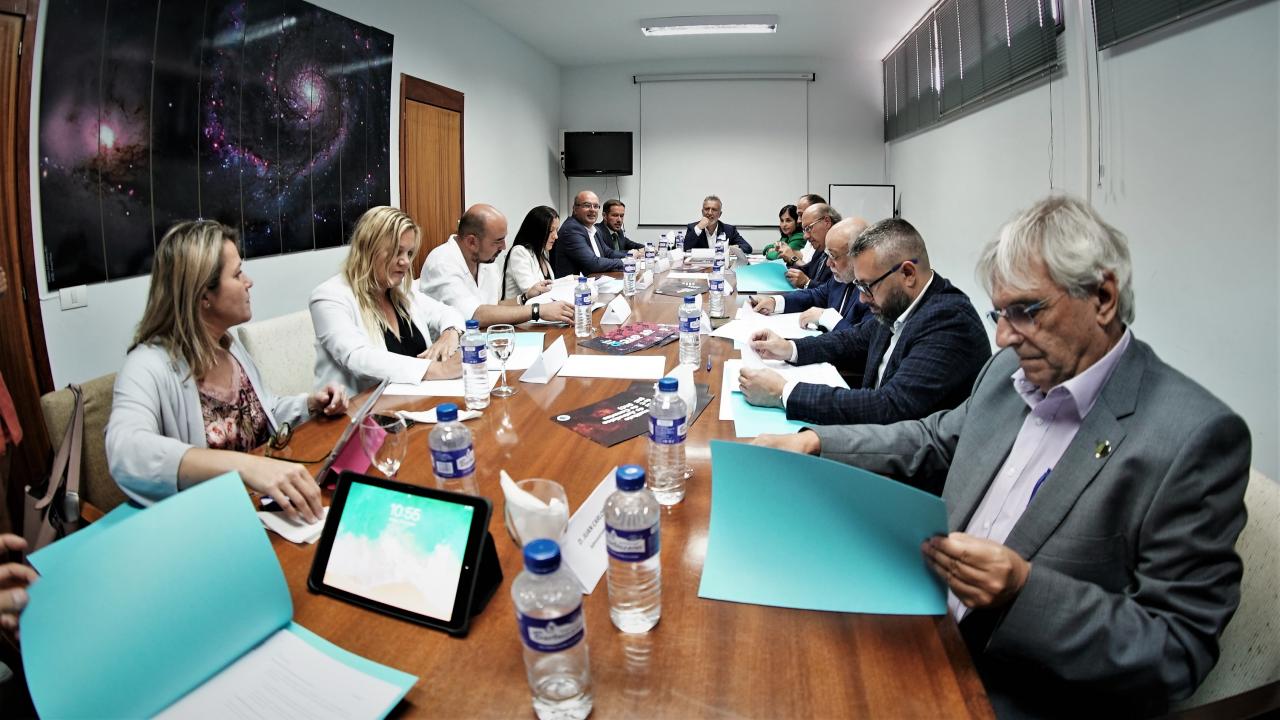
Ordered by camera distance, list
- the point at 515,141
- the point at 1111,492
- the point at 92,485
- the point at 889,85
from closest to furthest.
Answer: the point at 1111,492
the point at 92,485
the point at 515,141
the point at 889,85

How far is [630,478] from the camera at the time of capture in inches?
34.1

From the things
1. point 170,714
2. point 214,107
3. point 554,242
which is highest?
point 214,107

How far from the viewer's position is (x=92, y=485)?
1.64 meters

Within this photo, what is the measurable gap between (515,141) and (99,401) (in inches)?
261

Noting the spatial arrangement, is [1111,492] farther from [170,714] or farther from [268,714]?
[170,714]

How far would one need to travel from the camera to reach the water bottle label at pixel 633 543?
832 millimetres

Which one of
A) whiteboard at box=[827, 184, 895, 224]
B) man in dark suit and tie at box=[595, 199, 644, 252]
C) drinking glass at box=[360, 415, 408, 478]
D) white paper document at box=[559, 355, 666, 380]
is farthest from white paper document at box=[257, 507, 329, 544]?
whiteboard at box=[827, 184, 895, 224]

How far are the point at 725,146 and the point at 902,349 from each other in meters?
7.89

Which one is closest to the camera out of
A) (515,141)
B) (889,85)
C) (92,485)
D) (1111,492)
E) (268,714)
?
(268,714)

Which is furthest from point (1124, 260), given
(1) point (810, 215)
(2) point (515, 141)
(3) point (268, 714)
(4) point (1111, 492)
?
(2) point (515, 141)

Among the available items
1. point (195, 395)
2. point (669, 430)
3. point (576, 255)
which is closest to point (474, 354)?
point (195, 395)

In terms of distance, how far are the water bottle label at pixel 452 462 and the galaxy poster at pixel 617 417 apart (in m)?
0.41

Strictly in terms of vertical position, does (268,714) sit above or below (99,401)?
below

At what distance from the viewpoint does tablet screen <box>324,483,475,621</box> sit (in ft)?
2.95
